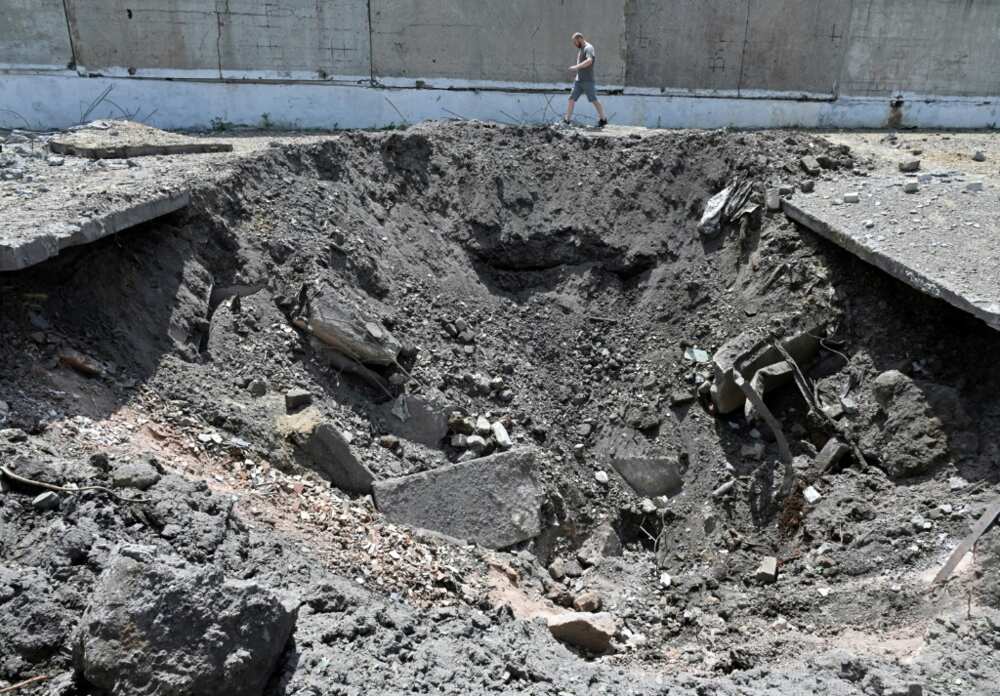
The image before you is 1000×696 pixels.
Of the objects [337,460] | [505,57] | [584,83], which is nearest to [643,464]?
[337,460]

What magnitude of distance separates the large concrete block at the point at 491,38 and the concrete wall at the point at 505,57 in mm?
22

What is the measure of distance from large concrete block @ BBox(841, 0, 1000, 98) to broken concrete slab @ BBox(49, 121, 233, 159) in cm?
1124

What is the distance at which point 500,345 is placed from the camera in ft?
24.4

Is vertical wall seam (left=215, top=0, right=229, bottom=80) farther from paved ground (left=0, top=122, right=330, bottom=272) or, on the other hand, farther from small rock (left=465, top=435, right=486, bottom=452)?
small rock (left=465, top=435, right=486, bottom=452)

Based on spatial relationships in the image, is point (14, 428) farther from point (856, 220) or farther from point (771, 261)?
point (856, 220)

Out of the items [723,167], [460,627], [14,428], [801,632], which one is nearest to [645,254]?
[723,167]

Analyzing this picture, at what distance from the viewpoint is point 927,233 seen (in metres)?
6.65

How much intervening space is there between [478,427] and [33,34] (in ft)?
30.6

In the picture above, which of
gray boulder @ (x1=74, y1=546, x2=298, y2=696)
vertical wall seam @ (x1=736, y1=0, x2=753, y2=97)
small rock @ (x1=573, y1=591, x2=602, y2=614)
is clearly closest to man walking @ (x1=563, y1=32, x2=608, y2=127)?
vertical wall seam @ (x1=736, y1=0, x2=753, y2=97)

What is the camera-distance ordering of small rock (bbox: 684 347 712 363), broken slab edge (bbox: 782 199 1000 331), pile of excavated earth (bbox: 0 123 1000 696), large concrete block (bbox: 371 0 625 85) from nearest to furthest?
pile of excavated earth (bbox: 0 123 1000 696) → broken slab edge (bbox: 782 199 1000 331) → small rock (bbox: 684 347 712 363) → large concrete block (bbox: 371 0 625 85)

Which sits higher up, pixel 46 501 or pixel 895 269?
pixel 895 269

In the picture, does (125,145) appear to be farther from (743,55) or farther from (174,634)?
(743,55)

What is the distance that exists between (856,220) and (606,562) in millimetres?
3720

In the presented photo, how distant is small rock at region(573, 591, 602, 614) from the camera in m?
5.21
